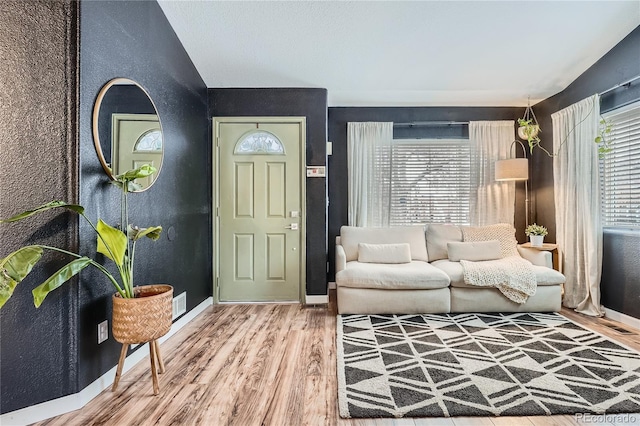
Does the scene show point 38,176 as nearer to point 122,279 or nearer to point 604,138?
point 122,279

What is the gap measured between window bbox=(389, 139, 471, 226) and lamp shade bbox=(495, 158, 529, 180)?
49cm

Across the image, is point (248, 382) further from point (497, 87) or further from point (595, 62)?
point (595, 62)

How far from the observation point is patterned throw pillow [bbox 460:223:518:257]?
3600 mm

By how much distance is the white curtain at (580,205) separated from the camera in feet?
10.00

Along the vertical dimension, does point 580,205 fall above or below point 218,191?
below

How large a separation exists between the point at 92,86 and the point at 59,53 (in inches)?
7.8

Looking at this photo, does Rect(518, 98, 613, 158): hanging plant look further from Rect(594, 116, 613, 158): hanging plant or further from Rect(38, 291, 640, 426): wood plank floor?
Rect(38, 291, 640, 426): wood plank floor

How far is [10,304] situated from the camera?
1530mm

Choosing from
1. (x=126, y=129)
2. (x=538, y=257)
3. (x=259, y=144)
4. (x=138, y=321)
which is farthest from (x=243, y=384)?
(x=538, y=257)

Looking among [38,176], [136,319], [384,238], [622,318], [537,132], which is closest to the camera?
[38,176]

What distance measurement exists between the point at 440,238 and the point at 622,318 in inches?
68.7

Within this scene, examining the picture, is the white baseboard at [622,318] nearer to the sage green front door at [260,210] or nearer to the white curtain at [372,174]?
the white curtain at [372,174]

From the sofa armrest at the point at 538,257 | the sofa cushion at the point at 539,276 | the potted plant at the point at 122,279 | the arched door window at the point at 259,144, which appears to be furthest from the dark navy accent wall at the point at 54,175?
the sofa armrest at the point at 538,257

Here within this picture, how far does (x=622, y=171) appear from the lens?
2.92 meters
